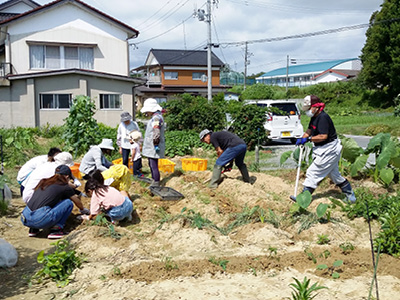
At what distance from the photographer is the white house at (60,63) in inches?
781

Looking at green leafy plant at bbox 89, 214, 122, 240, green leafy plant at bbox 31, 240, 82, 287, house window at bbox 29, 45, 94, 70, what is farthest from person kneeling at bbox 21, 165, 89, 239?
house window at bbox 29, 45, 94, 70

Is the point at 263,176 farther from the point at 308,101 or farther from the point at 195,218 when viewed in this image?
the point at 195,218

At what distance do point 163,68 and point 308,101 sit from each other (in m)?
37.5

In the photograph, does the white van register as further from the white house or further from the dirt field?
the white house

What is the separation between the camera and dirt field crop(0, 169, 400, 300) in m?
3.82

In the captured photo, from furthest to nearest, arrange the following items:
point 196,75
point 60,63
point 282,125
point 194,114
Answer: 1. point 196,75
2. point 60,63
3. point 282,125
4. point 194,114

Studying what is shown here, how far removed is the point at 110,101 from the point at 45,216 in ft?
55.4

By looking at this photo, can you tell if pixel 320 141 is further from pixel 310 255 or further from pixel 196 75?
pixel 196 75

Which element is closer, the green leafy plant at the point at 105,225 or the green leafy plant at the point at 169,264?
the green leafy plant at the point at 169,264

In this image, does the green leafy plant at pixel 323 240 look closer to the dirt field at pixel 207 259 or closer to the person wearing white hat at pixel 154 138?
the dirt field at pixel 207 259

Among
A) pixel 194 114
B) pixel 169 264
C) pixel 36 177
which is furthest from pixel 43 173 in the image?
pixel 194 114

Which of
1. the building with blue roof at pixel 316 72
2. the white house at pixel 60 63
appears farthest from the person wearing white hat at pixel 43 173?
the building with blue roof at pixel 316 72

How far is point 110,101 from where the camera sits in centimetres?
2166

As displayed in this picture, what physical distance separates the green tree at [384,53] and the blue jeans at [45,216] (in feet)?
92.3
